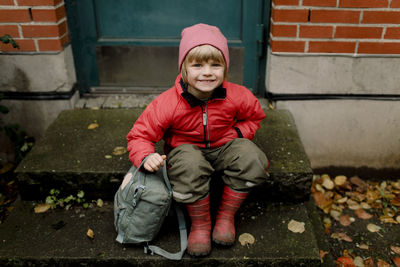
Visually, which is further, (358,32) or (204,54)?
(358,32)

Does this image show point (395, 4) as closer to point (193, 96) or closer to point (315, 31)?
point (315, 31)

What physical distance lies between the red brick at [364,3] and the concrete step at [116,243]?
4.71 feet

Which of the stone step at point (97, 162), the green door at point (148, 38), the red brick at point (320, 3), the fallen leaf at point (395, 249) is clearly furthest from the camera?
the green door at point (148, 38)

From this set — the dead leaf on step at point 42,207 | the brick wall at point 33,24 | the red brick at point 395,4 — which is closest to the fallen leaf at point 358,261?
the red brick at point 395,4

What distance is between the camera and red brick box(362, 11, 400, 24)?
2.64 m

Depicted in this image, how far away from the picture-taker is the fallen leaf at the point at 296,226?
2.19 meters

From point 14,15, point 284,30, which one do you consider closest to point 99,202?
point 14,15

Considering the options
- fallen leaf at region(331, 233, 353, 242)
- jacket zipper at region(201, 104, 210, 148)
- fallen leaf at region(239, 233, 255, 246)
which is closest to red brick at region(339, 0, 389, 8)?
jacket zipper at region(201, 104, 210, 148)

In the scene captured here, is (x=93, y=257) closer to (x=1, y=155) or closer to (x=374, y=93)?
(x=1, y=155)

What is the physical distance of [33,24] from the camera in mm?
2752

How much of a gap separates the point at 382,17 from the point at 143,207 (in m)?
2.11

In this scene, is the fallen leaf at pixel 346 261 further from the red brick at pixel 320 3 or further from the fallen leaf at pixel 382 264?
the red brick at pixel 320 3

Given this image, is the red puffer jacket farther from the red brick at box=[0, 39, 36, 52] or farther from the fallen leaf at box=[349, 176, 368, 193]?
the fallen leaf at box=[349, 176, 368, 193]

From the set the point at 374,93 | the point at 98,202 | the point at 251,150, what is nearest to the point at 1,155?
the point at 98,202
